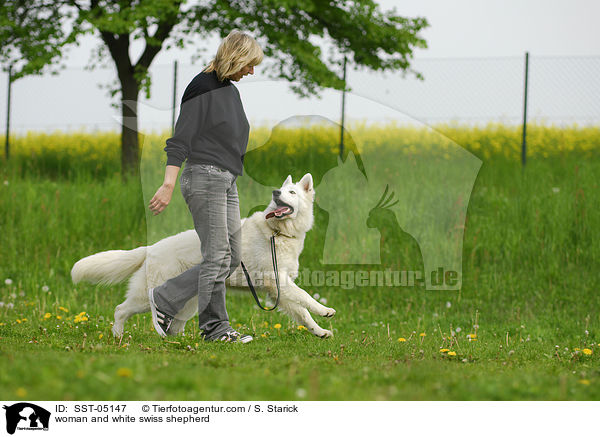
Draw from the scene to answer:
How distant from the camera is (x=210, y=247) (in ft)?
15.3

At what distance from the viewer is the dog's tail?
17.6ft

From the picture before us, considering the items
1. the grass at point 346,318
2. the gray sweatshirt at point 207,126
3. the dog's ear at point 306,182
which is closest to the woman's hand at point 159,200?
the gray sweatshirt at point 207,126

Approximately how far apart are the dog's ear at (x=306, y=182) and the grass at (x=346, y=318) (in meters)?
0.76

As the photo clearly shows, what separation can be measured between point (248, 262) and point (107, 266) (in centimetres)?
130

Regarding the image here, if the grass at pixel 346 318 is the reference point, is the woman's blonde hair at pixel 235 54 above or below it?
above

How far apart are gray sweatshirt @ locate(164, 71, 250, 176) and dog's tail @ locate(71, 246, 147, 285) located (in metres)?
1.36

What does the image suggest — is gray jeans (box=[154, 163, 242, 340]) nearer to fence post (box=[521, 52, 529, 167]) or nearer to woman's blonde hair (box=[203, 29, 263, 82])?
woman's blonde hair (box=[203, 29, 263, 82])

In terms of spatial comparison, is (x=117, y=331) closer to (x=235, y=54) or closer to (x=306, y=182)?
(x=306, y=182)
